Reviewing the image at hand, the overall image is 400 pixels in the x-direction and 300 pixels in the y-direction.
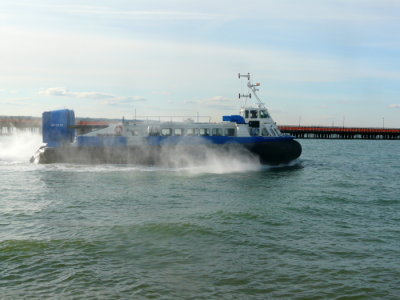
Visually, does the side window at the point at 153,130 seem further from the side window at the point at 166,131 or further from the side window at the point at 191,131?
the side window at the point at 191,131

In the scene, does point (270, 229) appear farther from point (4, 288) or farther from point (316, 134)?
point (316, 134)

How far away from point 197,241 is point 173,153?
17.3m

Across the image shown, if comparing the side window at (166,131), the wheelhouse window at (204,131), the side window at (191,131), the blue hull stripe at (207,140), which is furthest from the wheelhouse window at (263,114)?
the side window at (166,131)

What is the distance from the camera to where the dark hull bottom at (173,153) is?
2740 centimetres

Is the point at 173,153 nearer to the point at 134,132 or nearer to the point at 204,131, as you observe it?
the point at 204,131

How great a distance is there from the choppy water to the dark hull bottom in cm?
648

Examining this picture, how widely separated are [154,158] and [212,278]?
66.5ft

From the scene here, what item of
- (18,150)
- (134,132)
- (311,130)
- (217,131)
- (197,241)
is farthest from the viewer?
(311,130)

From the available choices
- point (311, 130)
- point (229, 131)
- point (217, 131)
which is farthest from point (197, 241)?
point (311, 130)

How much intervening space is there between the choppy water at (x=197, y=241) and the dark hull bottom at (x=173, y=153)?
648cm

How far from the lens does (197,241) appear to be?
11039 mm

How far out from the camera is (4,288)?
7875 mm

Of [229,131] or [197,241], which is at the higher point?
[229,131]

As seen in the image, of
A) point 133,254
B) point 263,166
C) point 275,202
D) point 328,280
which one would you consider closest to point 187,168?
Result: point 263,166
